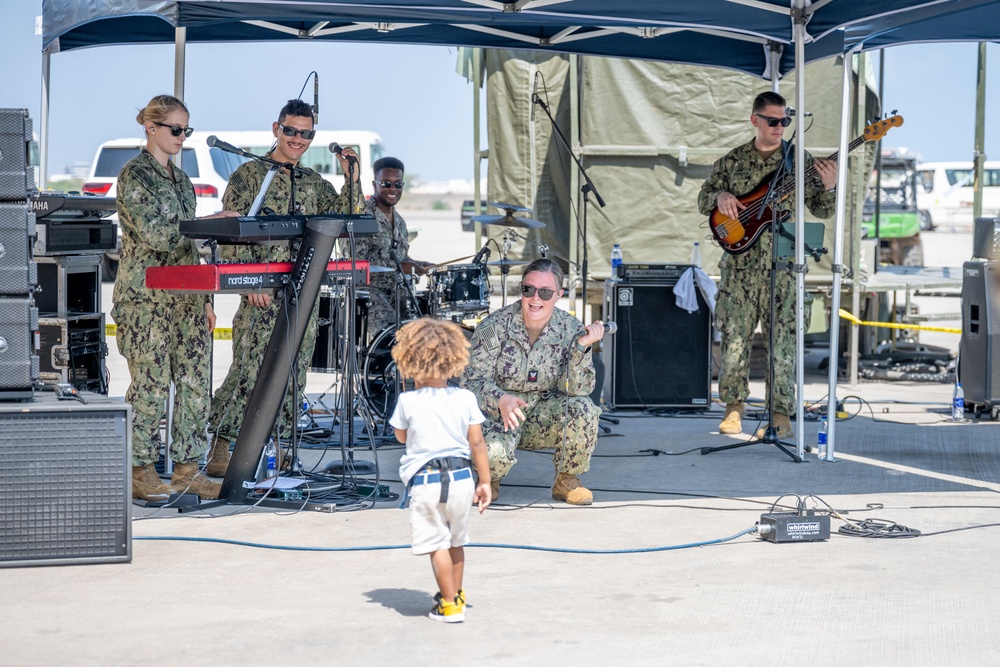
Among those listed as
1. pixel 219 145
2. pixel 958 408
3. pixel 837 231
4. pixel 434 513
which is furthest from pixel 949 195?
pixel 434 513

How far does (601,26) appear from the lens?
7.29m

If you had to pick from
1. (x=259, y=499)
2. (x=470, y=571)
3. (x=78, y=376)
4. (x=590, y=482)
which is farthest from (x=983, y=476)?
(x=78, y=376)

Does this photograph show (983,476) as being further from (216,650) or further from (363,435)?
(216,650)

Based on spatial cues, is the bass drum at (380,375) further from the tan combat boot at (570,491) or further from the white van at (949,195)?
the white van at (949,195)

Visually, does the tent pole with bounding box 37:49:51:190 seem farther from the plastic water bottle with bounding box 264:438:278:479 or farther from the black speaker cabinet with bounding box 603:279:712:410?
the black speaker cabinet with bounding box 603:279:712:410

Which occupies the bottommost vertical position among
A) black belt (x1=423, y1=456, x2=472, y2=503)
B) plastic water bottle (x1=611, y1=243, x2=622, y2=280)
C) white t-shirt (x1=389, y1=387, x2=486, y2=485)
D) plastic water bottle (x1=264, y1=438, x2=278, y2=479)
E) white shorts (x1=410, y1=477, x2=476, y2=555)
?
plastic water bottle (x1=264, y1=438, x2=278, y2=479)

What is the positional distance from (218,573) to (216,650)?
0.95 m

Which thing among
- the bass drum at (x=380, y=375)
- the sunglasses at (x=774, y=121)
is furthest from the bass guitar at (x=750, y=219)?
the bass drum at (x=380, y=375)

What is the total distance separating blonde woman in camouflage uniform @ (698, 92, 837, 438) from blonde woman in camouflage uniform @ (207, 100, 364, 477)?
102 inches

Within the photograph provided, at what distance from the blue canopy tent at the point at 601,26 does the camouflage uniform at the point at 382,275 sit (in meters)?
1.29

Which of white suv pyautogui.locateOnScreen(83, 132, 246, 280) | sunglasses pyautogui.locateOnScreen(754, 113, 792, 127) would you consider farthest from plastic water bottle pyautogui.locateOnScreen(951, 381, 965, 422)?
white suv pyautogui.locateOnScreen(83, 132, 246, 280)

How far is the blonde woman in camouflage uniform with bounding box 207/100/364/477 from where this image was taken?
6473mm

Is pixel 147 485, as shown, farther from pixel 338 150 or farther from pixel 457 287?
pixel 457 287

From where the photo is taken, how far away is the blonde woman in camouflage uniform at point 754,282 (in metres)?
7.80
